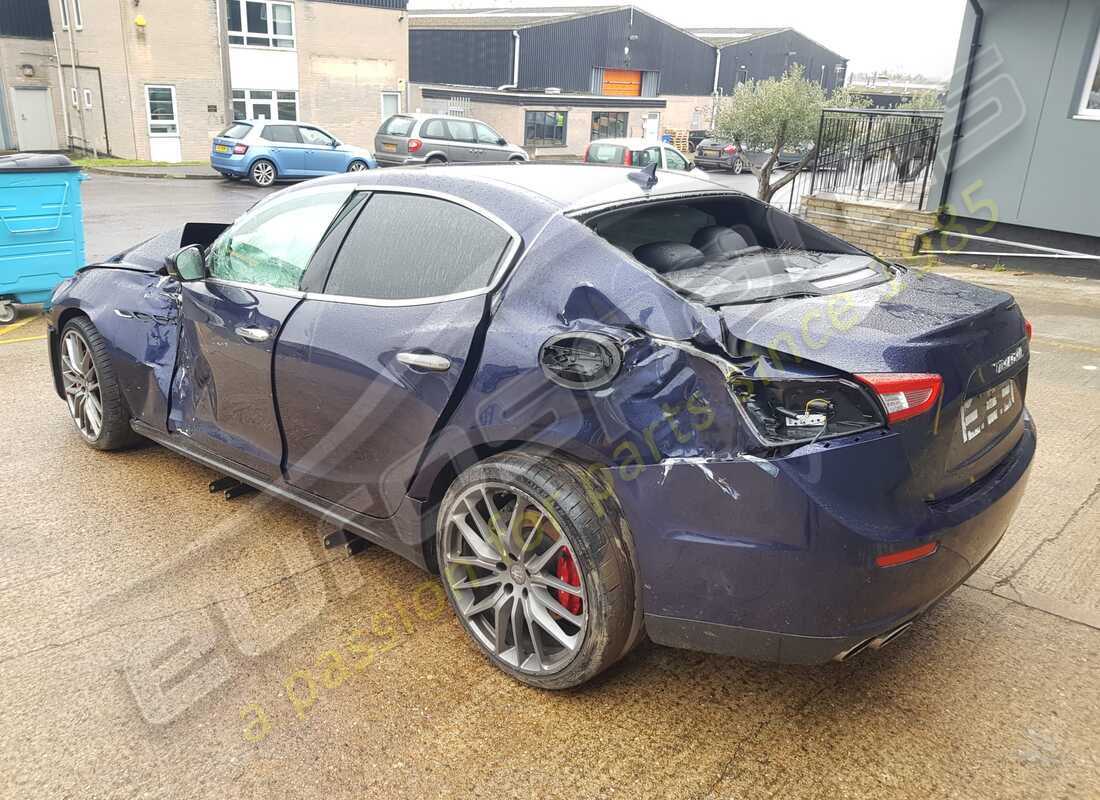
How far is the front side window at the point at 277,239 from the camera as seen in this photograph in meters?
3.51

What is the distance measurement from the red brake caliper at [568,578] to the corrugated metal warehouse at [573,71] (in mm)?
41448

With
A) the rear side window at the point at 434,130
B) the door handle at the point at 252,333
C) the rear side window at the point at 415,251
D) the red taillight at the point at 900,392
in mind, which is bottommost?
the rear side window at the point at 434,130

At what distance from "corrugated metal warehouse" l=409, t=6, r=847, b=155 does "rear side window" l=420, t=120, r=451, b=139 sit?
19888 mm

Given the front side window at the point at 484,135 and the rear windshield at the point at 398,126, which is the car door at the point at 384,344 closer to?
the rear windshield at the point at 398,126

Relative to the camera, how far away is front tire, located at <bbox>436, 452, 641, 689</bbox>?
2523 millimetres

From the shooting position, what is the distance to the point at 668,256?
122 inches

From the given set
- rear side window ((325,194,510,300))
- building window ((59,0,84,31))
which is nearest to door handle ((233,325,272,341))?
rear side window ((325,194,510,300))

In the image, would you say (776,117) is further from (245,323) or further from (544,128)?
(544,128)

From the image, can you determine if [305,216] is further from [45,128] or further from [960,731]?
[45,128]

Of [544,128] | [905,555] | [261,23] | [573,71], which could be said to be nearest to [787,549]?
[905,555]

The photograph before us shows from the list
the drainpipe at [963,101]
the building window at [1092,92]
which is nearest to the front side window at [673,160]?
the drainpipe at [963,101]

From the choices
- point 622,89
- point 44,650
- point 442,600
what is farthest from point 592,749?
point 622,89

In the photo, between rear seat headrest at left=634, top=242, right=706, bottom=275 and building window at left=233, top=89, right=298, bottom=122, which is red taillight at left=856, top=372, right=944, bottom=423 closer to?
rear seat headrest at left=634, top=242, right=706, bottom=275

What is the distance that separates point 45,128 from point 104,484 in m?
36.1
